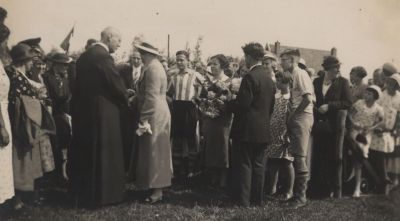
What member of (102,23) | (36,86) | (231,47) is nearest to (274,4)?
(231,47)

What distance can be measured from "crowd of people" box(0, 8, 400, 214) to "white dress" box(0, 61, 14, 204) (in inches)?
0.5

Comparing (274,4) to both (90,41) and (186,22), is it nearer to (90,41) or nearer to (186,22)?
(186,22)

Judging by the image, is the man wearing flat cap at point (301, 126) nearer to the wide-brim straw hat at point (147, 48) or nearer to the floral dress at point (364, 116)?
the floral dress at point (364, 116)

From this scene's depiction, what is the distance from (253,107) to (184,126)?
1.82 metres

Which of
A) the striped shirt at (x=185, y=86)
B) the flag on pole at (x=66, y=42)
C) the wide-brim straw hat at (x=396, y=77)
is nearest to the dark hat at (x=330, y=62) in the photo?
the wide-brim straw hat at (x=396, y=77)

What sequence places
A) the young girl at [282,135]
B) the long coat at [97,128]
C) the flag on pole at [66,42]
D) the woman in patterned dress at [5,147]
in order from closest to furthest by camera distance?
1. the woman in patterned dress at [5,147]
2. the long coat at [97,128]
3. the flag on pole at [66,42]
4. the young girl at [282,135]

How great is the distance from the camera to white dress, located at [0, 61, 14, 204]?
15.3 ft

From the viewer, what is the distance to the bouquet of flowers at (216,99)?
633 centimetres

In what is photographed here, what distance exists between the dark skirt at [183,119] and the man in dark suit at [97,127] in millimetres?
1748

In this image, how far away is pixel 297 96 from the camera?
6145 millimetres

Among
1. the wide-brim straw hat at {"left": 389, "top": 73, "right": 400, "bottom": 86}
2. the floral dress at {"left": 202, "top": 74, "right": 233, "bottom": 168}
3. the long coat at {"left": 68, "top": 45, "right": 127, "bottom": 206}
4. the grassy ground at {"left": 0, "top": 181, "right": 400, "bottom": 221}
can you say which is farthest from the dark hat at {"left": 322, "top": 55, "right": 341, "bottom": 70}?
the long coat at {"left": 68, "top": 45, "right": 127, "bottom": 206}

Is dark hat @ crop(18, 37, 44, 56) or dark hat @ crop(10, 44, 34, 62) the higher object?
dark hat @ crop(18, 37, 44, 56)

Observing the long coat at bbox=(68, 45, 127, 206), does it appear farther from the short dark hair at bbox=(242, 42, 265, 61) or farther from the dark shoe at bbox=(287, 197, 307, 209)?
the dark shoe at bbox=(287, 197, 307, 209)

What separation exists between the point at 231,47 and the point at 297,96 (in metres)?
1.52
